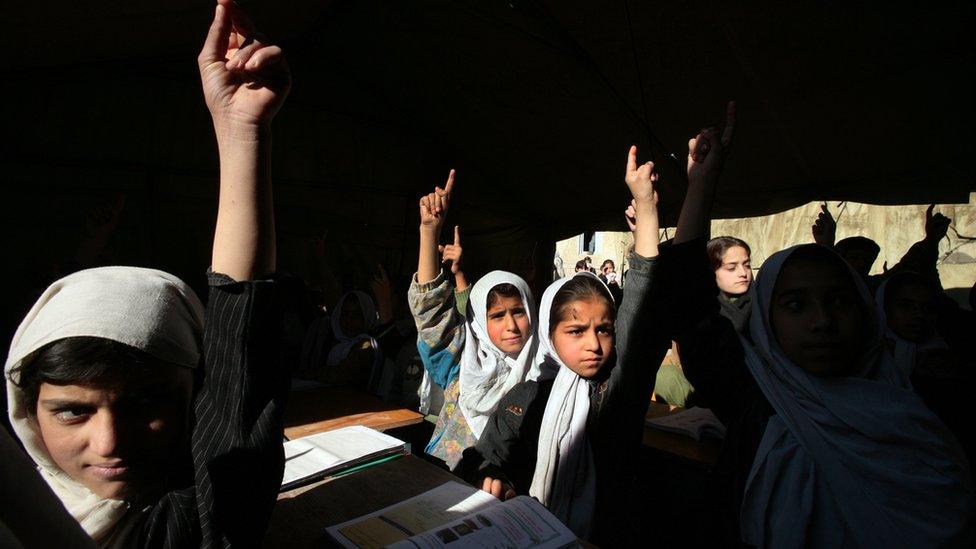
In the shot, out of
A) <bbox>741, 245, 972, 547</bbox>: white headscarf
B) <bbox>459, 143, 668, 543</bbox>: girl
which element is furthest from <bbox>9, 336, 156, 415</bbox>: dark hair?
<bbox>741, 245, 972, 547</bbox>: white headscarf

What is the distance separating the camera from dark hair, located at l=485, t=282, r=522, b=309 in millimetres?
2354

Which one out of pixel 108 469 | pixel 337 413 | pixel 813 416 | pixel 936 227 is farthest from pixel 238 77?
pixel 936 227

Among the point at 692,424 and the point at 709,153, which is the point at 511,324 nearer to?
A: the point at 692,424

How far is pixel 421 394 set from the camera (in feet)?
9.90

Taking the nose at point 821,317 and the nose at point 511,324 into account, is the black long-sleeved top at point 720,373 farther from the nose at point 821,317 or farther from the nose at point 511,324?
the nose at point 511,324

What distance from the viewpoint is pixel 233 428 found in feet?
2.58

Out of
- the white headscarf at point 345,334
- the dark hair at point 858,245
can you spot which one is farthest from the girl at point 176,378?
the dark hair at point 858,245

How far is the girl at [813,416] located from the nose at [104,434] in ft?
4.74

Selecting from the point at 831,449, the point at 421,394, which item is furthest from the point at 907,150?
the point at 421,394

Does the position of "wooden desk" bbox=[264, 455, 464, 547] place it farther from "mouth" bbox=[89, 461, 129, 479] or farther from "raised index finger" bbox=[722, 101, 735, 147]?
"raised index finger" bbox=[722, 101, 735, 147]

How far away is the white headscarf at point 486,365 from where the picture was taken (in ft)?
7.00

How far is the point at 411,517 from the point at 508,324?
127 centimetres

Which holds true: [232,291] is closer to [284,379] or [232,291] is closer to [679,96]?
[284,379]

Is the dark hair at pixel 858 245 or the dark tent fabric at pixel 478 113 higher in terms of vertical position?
the dark tent fabric at pixel 478 113
